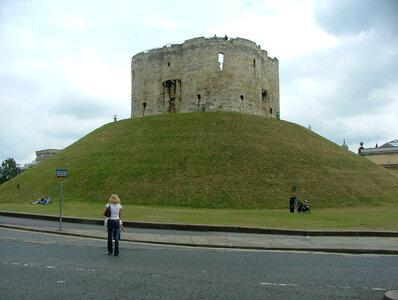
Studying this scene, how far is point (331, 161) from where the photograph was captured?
39.2 m

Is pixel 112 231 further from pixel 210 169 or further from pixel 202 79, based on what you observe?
pixel 202 79

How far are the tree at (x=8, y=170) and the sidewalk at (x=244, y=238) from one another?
9235 centimetres

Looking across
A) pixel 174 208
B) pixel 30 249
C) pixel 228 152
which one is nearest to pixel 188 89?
pixel 228 152

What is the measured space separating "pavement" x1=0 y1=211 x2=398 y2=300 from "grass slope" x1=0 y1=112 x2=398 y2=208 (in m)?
11.1

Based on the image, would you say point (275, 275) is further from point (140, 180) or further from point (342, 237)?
point (140, 180)

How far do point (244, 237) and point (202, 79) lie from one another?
38013mm

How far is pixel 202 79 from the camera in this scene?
5112 centimetres

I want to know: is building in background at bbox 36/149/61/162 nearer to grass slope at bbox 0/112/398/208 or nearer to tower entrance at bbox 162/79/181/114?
tower entrance at bbox 162/79/181/114

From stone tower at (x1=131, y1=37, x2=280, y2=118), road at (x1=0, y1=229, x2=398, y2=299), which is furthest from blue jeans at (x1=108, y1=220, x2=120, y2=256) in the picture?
stone tower at (x1=131, y1=37, x2=280, y2=118)

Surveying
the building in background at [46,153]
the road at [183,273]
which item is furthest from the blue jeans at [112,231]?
the building in background at [46,153]

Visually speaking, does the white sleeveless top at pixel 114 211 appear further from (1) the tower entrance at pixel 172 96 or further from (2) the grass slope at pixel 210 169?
(1) the tower entrance at pixel 172 96

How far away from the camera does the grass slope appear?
30609 mm

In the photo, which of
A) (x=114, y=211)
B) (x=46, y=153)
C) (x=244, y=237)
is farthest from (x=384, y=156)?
(x=46, y=153)

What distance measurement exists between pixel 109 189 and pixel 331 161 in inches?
843
